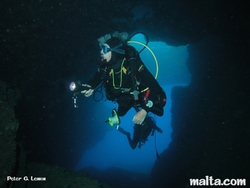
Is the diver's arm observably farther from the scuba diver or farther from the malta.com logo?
the malta.com logo

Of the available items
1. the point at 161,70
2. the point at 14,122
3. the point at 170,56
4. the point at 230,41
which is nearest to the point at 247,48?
the point at 230,41

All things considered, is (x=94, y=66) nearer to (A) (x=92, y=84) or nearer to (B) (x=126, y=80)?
(A) (x=92, y=84)

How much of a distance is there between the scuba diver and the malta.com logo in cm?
583

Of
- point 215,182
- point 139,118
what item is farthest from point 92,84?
point 215,182

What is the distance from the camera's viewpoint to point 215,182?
770 centimetres

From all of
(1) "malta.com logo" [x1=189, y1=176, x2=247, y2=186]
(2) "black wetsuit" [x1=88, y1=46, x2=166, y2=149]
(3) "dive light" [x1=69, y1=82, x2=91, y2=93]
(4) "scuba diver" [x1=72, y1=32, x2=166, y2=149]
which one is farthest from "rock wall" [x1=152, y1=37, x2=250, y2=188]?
(3) "dive light" [x1=69, y1=82, x2=91, y2=93]

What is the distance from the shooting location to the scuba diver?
3.71 metres

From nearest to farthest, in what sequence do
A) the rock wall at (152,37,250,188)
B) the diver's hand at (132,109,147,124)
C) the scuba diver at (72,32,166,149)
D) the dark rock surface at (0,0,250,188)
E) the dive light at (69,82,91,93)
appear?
the diver's hand at (132,109,147,124) < the scuba diver at (72,32,166,149) < the dive light at (69,82,91,93) < the dark rock surface at (0,0,250,188) < the rock wall at (152,37,250,188)

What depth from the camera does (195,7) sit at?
8008 mm

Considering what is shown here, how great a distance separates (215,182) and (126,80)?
7251mm

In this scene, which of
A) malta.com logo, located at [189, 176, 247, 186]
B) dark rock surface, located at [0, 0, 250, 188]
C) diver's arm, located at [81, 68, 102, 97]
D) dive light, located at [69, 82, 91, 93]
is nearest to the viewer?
dive light, located at [69, 82, 91, 93]

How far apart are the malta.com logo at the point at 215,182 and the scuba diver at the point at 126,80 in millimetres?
5827

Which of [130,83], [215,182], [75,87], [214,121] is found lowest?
[215,182]

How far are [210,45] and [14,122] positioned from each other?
11608mm
